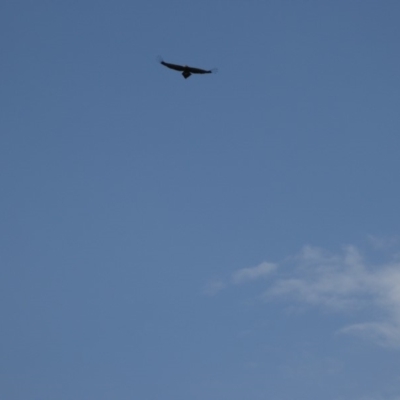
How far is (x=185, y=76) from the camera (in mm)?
96812
